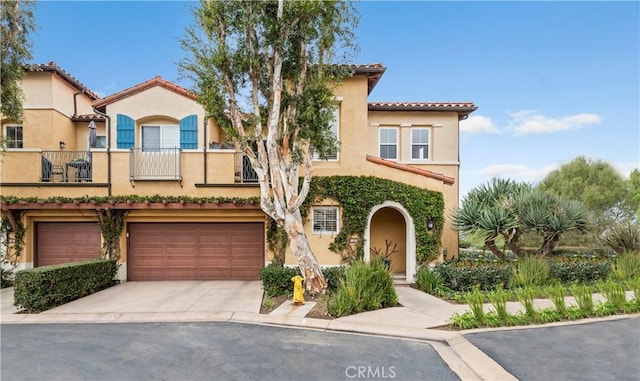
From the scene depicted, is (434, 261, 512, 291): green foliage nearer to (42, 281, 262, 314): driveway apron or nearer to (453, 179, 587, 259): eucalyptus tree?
(453, 179, 587, 259): eucalyptus tree

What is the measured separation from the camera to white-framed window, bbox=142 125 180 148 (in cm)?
1357

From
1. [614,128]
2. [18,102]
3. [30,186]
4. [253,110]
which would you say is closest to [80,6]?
[18,102]

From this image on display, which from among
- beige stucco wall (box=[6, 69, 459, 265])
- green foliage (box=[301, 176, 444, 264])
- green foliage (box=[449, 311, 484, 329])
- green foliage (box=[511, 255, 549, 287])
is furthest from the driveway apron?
green foliage (box=[511, 255, 549, 287])

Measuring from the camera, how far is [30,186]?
1235cm

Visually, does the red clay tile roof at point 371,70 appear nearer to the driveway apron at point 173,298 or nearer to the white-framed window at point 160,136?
the white-framed window at point 160,136

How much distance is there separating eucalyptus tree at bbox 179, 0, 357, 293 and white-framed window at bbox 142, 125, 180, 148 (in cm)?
434

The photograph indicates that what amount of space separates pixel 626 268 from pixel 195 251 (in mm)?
14623

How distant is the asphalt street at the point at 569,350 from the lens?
16.9 ft

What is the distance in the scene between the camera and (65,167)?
43.8ft

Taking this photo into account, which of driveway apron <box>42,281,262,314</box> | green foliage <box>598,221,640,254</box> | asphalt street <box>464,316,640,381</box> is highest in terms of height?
green foliage <box>598,221,640,254</box>

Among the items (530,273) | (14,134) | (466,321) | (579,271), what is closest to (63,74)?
(14,134)

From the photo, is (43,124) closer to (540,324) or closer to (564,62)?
(540,324)

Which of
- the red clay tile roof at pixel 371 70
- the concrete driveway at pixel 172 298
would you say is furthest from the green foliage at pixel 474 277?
the red clay tile roof at pixel 371 70

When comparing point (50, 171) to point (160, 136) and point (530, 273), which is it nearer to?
point (160, 136)
